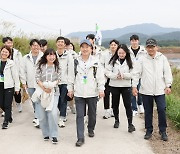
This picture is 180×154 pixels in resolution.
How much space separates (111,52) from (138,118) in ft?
5.42

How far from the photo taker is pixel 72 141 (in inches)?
195

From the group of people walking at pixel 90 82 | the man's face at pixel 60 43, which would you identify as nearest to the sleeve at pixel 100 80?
the group of people walking at pixel 90 82

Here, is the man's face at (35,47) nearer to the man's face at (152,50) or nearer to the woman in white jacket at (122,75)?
the woman in white jacket at (122,75)

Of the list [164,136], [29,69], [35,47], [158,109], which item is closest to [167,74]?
→ [158,109]

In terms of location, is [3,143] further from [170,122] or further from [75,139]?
[170,122]

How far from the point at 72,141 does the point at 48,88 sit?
3.36 ft

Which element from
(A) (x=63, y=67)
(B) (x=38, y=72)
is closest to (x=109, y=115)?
(A) (x=63, y=67)

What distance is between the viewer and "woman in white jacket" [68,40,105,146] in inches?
190

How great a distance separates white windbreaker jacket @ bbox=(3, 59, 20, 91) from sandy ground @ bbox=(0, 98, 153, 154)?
87 cm

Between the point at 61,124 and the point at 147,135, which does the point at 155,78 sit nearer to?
the point at 147,135

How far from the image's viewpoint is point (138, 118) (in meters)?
6.48

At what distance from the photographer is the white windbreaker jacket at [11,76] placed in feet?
18.3

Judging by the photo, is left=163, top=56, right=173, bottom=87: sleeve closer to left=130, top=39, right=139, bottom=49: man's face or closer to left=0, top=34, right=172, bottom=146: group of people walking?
left=0, top=34, right=172, bottom=146: group of people walking

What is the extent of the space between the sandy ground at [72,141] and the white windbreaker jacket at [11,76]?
2.85ft
